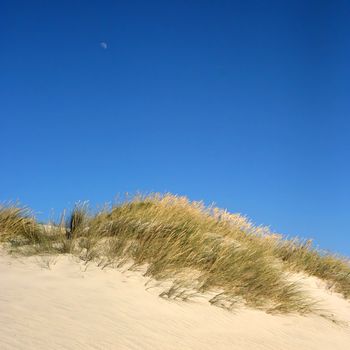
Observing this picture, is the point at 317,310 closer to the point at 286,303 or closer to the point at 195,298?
the point at 286,303

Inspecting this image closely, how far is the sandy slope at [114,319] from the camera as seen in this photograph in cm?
436

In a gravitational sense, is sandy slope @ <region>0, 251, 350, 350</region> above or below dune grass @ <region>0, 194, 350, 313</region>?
below

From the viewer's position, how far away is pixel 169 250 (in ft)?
23.2

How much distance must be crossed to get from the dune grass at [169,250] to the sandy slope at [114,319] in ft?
0.89

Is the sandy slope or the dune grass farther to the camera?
the dune grass

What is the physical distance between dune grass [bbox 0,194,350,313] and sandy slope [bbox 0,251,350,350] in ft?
0.89

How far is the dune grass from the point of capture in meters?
6.82

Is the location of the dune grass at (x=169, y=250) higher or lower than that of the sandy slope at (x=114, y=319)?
higher

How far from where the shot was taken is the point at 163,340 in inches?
193

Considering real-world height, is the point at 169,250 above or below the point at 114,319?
above

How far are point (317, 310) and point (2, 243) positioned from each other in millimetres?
5185

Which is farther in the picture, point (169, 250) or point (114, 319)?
point (169, 250)

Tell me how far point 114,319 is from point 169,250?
2085 mm

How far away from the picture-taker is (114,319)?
5.12 m
